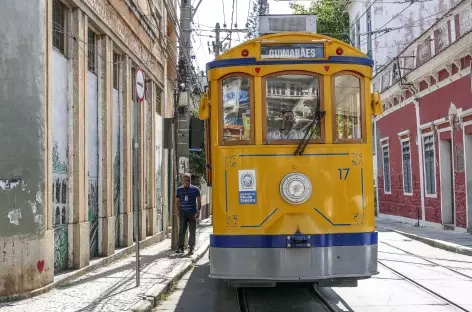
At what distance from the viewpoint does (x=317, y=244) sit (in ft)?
22.0

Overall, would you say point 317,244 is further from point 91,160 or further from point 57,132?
point 91,160

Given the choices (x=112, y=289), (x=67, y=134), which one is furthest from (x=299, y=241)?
(x=67, y=134)

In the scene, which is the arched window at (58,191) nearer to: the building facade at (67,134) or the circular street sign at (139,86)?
the building facade at (67,134)

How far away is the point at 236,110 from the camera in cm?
715

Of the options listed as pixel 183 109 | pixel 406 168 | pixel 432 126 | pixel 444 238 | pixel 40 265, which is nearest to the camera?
pixel 40 265

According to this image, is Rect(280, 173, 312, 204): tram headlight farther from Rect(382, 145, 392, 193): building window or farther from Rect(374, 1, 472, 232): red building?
Rect(382, 145, 392, 193): building window

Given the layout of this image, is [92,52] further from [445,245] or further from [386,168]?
[386,168]

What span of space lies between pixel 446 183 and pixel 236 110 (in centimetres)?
1496

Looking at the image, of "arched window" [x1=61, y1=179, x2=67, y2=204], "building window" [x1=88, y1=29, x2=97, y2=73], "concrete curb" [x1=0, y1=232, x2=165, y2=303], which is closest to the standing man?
"concrete curb" [x1=0, y1=232, x2=165, y2=303]

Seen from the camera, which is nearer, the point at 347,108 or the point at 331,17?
the point at 347,108

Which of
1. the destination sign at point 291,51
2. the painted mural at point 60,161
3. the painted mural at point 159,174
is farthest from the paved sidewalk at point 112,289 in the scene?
the painted mural at point 159,174

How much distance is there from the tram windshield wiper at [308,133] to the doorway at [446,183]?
565 inches

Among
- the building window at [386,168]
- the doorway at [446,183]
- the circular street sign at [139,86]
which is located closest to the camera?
the circular street sign at [139,86]

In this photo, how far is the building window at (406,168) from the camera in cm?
2425
